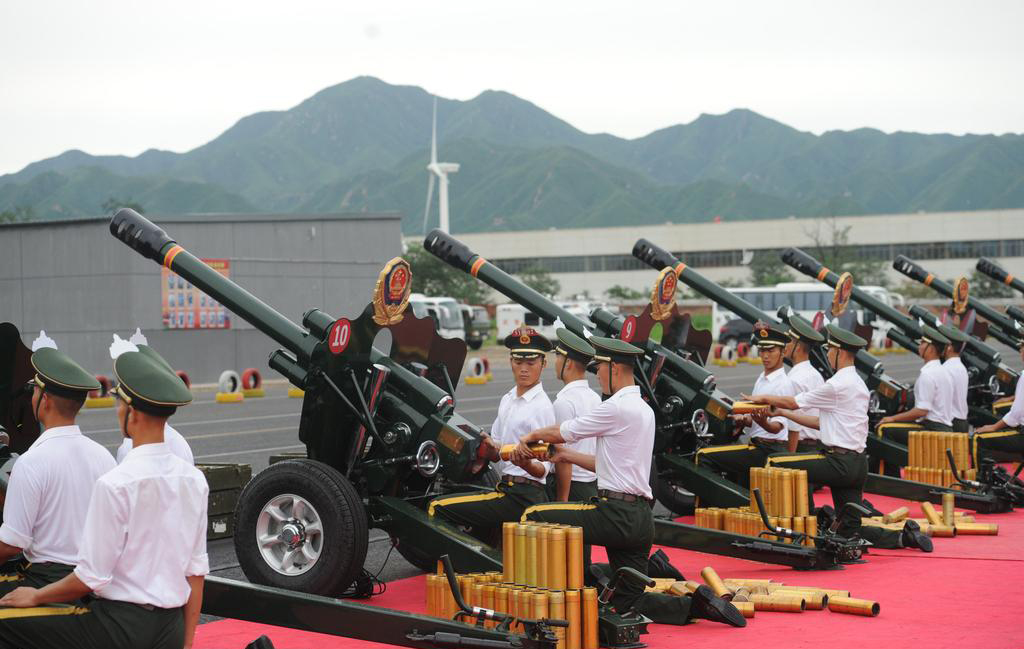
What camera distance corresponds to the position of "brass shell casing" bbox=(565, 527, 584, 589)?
23.4 ft

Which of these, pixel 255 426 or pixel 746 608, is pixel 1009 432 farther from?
pixel 255 426

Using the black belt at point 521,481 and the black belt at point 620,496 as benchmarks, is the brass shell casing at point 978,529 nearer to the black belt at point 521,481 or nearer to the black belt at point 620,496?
the black belt at point 521,481

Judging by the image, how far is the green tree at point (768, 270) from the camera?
246ft

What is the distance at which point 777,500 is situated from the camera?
10359 mm

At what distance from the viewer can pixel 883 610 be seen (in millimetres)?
8289

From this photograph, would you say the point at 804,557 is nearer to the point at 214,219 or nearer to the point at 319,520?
the point at 319,520

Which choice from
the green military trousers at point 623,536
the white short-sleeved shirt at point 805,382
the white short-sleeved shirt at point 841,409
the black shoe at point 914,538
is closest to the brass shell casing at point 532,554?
the green military trousers at point 623,536

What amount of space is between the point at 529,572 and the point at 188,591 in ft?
8.79

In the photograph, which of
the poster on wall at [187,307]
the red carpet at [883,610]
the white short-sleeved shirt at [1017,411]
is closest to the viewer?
the red carpet at [883,610]

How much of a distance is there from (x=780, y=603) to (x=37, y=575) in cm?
465

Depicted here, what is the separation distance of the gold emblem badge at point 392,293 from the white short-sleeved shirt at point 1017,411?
785 centimetres

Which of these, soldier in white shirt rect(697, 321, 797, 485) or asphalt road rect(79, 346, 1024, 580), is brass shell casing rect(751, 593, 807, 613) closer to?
asphalt road rect(79, 346, 1024, 580)

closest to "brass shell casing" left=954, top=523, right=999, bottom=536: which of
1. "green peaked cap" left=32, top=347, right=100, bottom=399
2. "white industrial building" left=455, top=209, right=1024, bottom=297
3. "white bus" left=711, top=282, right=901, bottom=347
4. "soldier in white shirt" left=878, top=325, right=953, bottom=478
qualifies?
"soldier in white shirt" left=878, top=325, right=953, bottom=478

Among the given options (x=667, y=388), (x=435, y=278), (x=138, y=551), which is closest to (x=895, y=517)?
(x=667, y=388)
